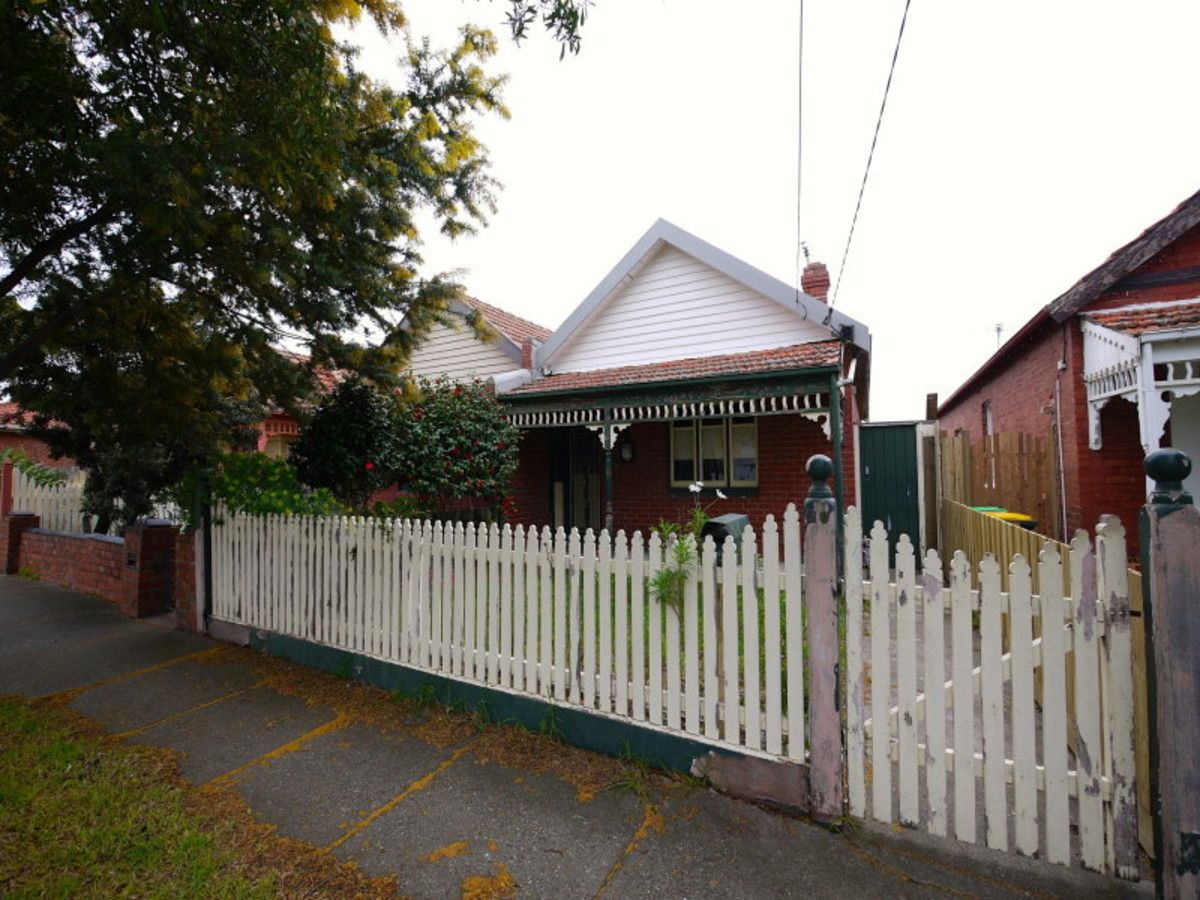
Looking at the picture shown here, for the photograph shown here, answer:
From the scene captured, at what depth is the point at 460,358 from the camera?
13.2 metres

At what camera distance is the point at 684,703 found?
343 cm

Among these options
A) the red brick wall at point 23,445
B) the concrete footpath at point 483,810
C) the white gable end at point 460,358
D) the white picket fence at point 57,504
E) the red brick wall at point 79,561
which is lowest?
the concrete footpath at point 483,810

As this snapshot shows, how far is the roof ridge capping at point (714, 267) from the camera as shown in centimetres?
933

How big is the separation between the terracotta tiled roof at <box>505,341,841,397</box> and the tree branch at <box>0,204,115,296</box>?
19.7ft

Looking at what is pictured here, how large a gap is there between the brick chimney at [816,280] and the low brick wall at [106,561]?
10891 millimetres

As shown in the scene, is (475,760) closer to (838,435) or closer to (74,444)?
(838,435)

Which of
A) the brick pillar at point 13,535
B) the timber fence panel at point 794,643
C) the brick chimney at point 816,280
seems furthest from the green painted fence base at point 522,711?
the brick chimney at point 816,280

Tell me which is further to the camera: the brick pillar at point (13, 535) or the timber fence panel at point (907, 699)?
the brick pillar at point (13, 535)

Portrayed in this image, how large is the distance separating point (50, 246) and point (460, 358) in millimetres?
8386

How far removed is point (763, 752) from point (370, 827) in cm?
211

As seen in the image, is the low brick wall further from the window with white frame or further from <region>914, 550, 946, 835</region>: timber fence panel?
the window with white frame

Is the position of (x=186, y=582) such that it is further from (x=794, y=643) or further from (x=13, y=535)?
(x=794, y=643)

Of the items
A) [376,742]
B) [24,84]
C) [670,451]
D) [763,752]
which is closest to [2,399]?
[24,84]

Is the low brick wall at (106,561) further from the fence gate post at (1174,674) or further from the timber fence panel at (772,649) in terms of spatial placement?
the fence gate post at (1174,674)
